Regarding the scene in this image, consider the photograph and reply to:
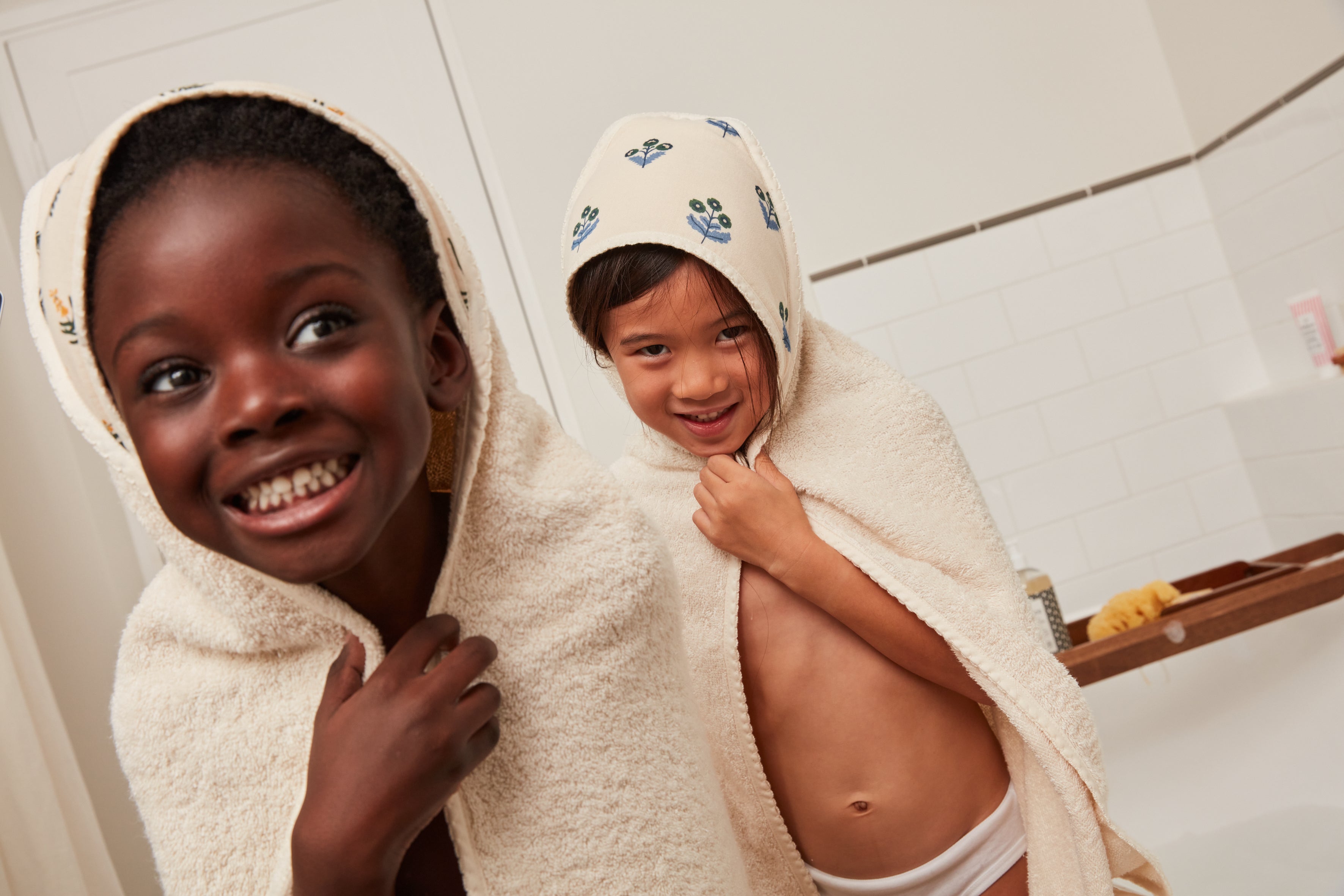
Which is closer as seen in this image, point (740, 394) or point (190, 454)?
point (190, 454)

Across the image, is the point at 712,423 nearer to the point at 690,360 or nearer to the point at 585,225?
the point at 690,360

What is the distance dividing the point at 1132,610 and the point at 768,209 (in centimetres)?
95

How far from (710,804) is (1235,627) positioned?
43.0 inches

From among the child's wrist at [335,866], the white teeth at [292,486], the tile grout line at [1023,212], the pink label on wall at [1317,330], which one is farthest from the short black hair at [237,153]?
the pink label on wall at [1317,330]

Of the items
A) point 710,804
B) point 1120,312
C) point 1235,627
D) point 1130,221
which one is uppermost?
point 1130,221

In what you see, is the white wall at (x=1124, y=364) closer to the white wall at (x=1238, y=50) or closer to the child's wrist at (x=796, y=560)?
the white wall at (x=1238, y=50)

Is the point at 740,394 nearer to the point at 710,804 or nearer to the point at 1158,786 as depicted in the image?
the point at 710,804

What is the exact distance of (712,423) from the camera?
2.72ft

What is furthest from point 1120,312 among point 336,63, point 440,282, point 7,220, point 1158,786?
point 7,220

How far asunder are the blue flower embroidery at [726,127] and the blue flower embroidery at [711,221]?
0.12m

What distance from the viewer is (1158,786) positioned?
4.53 ft

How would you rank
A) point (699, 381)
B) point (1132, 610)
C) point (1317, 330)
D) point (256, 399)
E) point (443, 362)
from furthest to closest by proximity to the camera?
point (1317, 330)
point (1132, 610)
point (699, 381)
point (443, 362)
point (256, 399)

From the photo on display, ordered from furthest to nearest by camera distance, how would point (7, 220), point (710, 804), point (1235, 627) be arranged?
point (7, 220) < point (1235, 627) < point (710, 804)

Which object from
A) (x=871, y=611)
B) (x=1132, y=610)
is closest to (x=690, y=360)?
(x=871, y=611)
